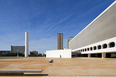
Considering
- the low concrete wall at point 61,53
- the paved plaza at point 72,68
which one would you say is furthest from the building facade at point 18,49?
the paved plaza at point 72,68

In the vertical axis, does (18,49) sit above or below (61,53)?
below

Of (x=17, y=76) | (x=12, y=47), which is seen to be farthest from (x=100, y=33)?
(x=12, y=47)

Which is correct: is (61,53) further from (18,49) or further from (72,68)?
(18,49)

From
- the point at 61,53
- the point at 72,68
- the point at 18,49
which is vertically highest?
the point at 72,68

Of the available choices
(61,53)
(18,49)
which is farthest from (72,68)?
(18,49)

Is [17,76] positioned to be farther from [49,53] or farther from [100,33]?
[49,53]

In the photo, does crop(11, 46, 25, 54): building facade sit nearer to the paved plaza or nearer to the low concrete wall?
the low concrete wall

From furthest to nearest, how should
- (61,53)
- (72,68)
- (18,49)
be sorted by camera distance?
(18,49), (61,53), (72,68)

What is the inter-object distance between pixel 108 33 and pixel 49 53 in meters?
36.8

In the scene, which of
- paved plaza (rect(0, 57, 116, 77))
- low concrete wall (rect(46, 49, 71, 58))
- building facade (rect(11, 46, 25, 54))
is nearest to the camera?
paved plaza (rect(0, 57, 116, 77))

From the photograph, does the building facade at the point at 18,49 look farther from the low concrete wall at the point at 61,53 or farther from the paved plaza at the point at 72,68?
the paved plaza at the point at 72,68

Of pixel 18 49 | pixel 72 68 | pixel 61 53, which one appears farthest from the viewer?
pixel 18 49

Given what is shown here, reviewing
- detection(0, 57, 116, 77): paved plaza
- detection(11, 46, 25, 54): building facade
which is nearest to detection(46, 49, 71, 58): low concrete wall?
detection(0, 57, 116, 77): paved plaza

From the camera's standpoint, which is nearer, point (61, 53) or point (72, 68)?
point (72, 68)
